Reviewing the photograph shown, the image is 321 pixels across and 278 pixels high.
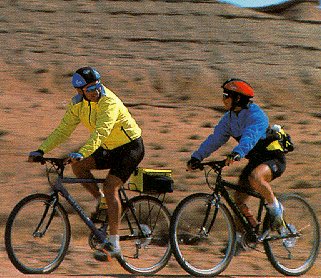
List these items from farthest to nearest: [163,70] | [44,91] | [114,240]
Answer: [163,70] → [44,91] → [114,240]

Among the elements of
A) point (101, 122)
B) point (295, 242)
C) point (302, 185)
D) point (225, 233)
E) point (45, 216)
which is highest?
point (101, 122)

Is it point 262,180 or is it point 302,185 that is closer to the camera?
point 262,180

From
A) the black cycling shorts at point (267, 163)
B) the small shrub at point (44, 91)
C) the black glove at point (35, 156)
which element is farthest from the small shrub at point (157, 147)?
the black glove at point (35, 156)

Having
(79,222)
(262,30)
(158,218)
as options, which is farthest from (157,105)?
(158,218)

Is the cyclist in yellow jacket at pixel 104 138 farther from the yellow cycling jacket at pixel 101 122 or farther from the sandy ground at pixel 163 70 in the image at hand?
the sandy ground at pixel 163 70

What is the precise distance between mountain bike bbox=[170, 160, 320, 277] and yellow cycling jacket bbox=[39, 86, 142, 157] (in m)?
0.89

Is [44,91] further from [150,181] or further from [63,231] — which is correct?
[63,231]

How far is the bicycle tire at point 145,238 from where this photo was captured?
32.1 ft

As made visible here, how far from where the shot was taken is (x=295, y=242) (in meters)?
10.1

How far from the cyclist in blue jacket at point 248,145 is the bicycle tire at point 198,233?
0.32 meters

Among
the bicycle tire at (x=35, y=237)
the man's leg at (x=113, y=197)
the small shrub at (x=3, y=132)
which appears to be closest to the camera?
the bicycle tire at (x=35, y=237)

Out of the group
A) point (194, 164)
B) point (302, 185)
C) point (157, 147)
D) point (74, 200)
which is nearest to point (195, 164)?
point (194, 164)

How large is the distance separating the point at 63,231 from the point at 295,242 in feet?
7.97

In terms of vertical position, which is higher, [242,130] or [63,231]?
[242,130]
